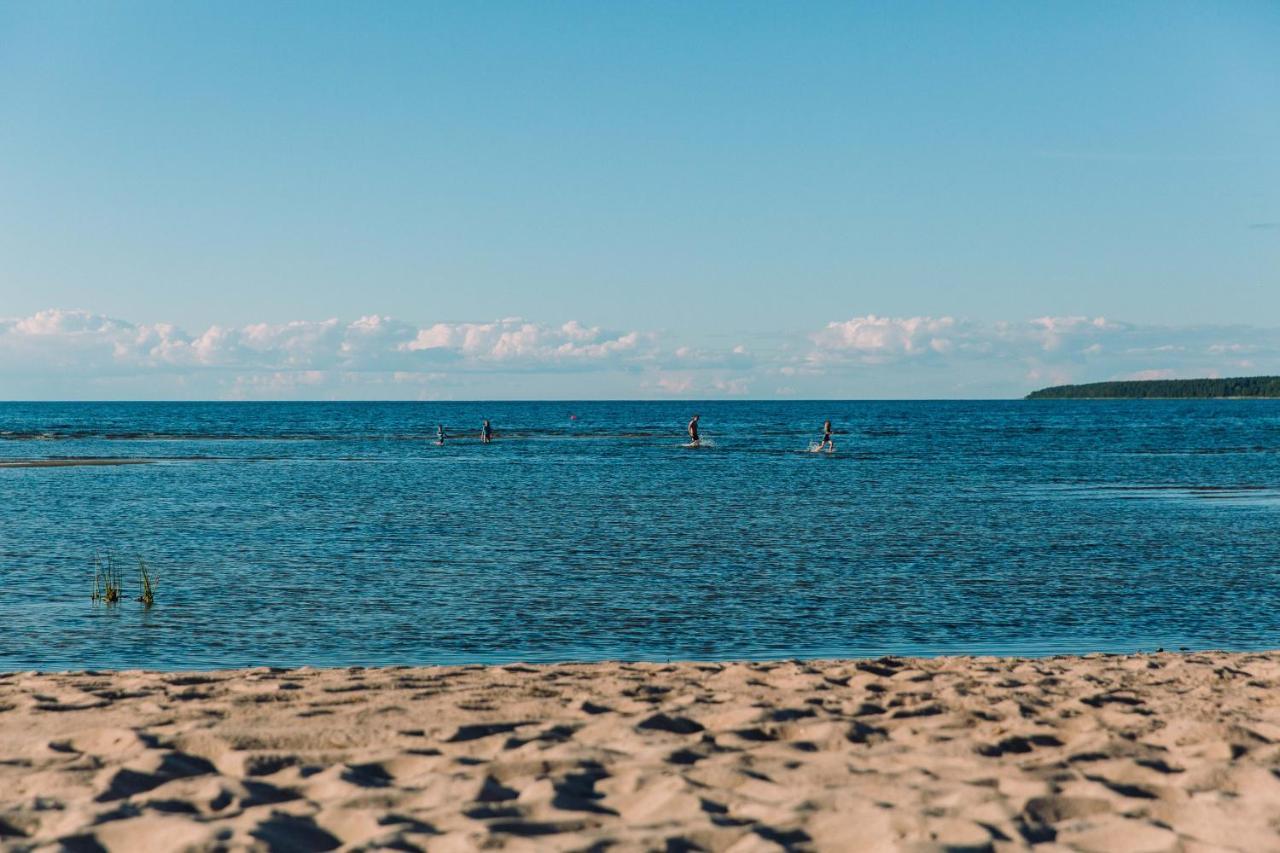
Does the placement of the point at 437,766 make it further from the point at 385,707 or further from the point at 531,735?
the point at 385,707

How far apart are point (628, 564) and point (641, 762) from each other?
1396cm

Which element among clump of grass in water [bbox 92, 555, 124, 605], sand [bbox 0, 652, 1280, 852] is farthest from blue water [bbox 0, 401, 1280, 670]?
sand [bbox 0, 652, 1280, 852]

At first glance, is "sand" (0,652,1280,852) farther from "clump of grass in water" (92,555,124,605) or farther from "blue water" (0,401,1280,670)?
"clump of grass in water" (92,555,124,605)

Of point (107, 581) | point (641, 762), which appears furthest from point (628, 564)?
point (641, 762)

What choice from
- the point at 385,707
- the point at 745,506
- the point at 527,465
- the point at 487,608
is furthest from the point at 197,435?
the point at 385,707

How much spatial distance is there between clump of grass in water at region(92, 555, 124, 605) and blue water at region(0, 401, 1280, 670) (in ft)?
0.74

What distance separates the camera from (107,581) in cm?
1773

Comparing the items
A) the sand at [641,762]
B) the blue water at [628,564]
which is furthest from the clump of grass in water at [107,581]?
the sand at [641,762]

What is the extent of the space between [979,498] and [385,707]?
30.2 metres

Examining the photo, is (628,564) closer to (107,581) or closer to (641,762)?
(107,581)

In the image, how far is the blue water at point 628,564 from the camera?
14484 millimetres

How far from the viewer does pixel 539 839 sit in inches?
232

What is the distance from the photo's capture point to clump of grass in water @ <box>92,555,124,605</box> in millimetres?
16703

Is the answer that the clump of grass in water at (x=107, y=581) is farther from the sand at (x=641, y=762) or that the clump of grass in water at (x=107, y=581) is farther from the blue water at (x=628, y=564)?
the sand at (x=641, y=762)
